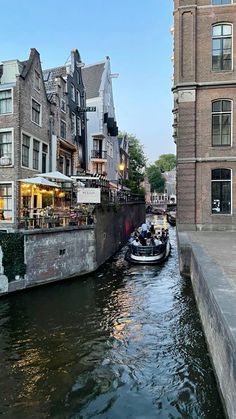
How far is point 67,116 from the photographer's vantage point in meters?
27.3

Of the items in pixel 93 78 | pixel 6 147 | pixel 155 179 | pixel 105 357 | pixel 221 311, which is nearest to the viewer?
pixel 221 311

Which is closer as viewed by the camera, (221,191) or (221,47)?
(221,47)

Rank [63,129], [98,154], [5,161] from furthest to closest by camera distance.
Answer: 1. [98,154]
2. [63,129]
3. [5,161]

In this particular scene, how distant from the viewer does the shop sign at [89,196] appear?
19125 mm

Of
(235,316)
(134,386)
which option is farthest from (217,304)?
(134,386)

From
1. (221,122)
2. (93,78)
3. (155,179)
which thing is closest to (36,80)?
(221,122)

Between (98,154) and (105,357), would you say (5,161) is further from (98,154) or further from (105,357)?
(98,154)

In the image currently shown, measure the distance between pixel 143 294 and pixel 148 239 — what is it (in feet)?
25.6

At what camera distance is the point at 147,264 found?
20203 millimetres

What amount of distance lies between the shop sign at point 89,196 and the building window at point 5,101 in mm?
5946

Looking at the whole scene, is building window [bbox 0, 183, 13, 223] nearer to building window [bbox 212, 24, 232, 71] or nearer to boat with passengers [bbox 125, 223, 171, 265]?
boat with passengers [bbox 125, 223, 171, 265]

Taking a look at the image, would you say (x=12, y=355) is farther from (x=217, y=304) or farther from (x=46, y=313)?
(x=217, y=304)

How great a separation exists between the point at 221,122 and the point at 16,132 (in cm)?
1198

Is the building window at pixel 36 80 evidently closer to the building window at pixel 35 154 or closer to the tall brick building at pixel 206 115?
the building window at pixel 35 154
